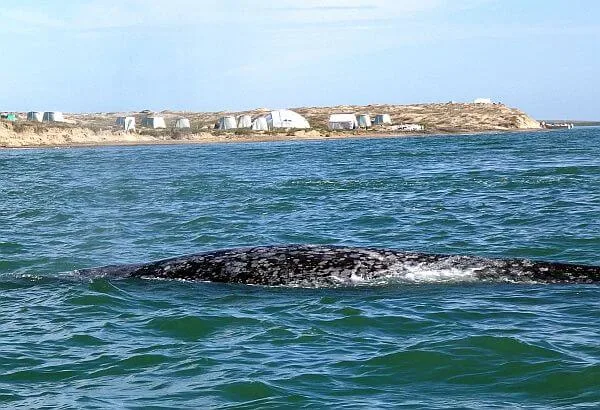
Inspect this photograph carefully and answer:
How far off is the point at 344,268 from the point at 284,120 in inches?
4520

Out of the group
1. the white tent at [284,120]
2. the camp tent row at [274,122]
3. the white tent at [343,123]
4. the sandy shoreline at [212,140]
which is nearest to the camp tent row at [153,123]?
the camp tent row at [274,122]

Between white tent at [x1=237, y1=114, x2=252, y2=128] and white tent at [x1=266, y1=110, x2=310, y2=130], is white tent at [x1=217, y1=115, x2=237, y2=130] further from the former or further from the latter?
white tent at [x1=266, y1=110, x2=310, y2=130]

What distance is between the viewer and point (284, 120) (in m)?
126

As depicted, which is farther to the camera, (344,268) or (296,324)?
(344,268)

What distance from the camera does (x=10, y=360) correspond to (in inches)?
341

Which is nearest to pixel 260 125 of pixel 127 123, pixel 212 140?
pixel 127 123

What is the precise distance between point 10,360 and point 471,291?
18.8ft

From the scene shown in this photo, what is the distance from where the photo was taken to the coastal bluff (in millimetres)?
91438

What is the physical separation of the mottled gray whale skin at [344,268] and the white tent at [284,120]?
112410mm

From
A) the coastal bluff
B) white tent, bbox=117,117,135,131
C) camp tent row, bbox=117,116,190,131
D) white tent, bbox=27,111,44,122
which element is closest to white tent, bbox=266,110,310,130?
the coastal bluff

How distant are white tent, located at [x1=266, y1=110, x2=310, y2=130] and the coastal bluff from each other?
3.08 metres

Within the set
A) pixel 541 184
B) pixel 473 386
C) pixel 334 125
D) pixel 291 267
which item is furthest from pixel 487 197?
pixel 334 125

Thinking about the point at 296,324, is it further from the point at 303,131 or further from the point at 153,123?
the point at 153,123

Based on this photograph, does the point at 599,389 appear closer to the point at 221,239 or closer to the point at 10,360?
the point at 10,360
